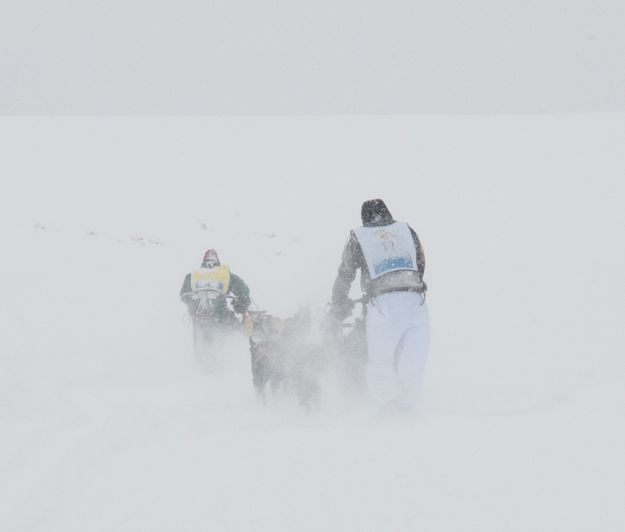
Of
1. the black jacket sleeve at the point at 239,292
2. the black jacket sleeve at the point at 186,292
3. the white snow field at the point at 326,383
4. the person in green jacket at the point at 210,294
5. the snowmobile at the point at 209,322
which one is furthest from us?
the black jacket sleeve at the point at 239,292

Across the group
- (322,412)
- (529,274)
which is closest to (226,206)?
(529,274)

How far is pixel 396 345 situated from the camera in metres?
4.16

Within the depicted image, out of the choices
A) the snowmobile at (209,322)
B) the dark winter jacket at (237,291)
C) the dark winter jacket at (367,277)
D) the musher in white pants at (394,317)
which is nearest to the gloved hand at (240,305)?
the dark winter jacket at (237,291)

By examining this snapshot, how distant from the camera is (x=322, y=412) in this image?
4508mm

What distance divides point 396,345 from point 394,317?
0.82 feet

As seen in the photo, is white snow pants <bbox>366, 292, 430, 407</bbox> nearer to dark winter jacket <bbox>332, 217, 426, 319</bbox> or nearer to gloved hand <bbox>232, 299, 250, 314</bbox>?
dark winter jacket <bbox>332, 217, 426, 319</bbox>

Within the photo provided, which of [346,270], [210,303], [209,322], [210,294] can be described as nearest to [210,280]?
[210,294]

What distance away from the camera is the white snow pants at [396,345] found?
13.4ft

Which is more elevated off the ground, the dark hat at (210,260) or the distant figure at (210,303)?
the dark hat at (210,260)

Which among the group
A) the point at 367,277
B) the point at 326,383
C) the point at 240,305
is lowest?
the point at 326,383

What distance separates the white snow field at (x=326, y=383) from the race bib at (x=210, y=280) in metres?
0.71

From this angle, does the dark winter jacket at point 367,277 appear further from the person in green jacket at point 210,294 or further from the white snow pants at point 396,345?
the person in green jacket at point 210,294

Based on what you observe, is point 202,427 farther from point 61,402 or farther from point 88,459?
point 61,402

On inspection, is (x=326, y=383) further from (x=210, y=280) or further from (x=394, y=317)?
(x=210, y=280)
